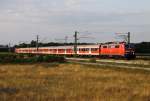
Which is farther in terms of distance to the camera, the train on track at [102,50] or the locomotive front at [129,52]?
the train on track at [102,50]

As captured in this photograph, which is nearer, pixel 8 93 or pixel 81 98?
pixel 81 98

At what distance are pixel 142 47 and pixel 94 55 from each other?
36.7 m

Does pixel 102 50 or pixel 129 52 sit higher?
pixel 102 50

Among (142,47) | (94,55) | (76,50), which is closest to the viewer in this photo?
(94,55)

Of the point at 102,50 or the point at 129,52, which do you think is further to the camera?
the point at 102,50

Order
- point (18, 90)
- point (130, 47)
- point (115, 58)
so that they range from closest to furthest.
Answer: point (18, 90), point (130, 47), point (115, 58)

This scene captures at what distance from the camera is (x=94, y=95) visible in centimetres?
1892

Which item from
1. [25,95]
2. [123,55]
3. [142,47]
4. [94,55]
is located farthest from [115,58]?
[25,95]

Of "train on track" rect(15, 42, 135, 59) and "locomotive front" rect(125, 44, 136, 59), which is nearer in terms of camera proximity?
"locomotive front" rect(125, 44, 136, 59)

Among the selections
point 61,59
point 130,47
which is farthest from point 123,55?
point 61,59

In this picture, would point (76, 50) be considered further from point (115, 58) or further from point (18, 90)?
point (18, 90)

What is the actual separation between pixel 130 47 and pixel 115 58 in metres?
5.01

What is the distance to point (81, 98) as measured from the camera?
704 inches

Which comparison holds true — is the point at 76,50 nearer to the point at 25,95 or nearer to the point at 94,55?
the point at 94,55
